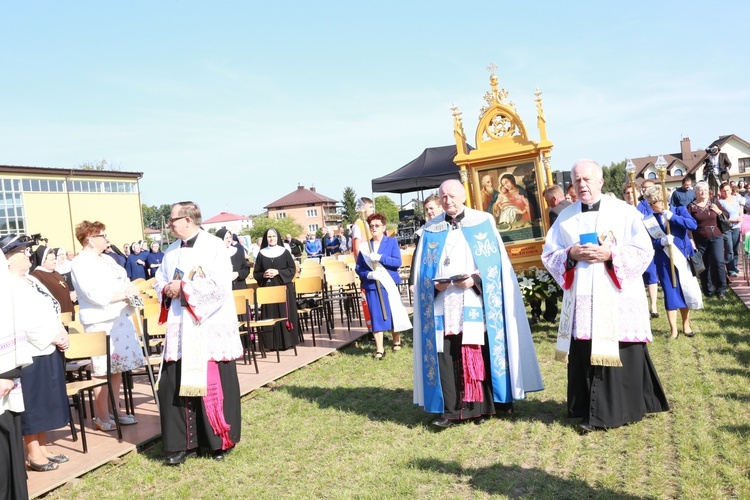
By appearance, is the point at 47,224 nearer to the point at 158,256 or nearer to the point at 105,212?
the point at 105,212

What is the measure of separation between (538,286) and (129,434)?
5980 millimetres

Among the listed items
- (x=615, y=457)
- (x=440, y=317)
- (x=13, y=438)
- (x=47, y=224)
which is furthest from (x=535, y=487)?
(x=47, y=224)

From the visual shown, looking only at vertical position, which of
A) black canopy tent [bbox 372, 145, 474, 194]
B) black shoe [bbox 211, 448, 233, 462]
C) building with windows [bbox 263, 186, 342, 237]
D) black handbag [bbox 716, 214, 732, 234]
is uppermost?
building with windows [bbox 263, 186, 342, 237]

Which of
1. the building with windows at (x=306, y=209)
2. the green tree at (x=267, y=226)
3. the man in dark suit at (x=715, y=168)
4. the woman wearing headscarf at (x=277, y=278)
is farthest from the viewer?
the building with windows at (x=306, y=209)

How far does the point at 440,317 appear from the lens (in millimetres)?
6172

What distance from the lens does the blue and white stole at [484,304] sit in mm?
6078

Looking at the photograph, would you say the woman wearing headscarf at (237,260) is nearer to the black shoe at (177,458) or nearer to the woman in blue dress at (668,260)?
the black shoe at (177,458)

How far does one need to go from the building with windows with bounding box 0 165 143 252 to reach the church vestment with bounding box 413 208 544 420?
42.7 m

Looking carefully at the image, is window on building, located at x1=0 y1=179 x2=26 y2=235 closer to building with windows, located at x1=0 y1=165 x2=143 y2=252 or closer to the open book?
building with windows, located at x1=0 y1=165 x2=143 y2=252

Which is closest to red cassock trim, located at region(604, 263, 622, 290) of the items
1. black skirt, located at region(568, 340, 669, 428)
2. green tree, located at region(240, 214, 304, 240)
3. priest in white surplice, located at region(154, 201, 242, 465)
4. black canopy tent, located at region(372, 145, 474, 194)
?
black skirt, located at region(568, 340, 669, 428)

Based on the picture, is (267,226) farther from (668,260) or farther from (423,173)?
(668,260)

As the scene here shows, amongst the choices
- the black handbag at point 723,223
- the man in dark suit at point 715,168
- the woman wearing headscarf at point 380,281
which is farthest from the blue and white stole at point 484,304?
the man in dark suit at point 715,168

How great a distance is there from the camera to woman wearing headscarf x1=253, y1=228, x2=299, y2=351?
1104cm

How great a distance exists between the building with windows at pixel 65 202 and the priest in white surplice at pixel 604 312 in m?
43.6
